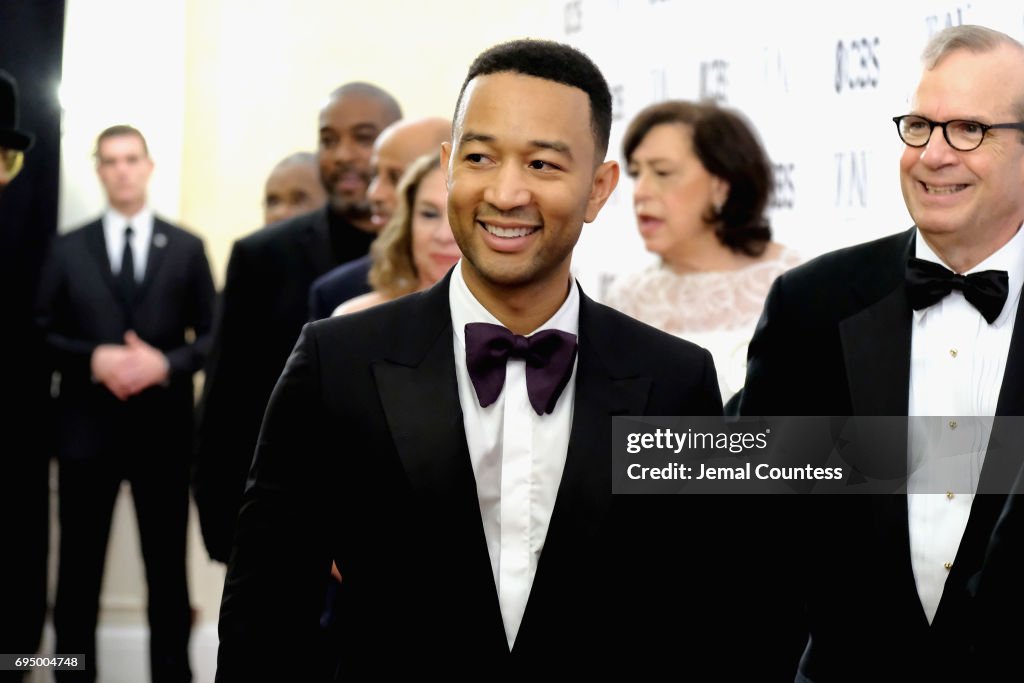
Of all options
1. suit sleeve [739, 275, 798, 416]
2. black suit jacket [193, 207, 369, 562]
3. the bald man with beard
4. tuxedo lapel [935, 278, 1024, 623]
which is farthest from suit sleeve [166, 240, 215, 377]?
tuxedo lapel [935, 278, 1024, 623]

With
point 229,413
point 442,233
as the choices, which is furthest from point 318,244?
point 442,233

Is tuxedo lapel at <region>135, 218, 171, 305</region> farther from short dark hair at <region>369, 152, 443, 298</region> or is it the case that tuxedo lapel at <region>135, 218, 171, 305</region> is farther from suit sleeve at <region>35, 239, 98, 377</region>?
short dark hair at <region>369, 152, 443, 298</region>

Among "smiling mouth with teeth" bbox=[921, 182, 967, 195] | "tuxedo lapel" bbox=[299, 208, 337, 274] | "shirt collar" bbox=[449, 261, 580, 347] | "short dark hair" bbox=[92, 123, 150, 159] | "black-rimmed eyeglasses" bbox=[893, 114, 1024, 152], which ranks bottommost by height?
"shirt collar" bbox=[449, 261, 580, 347]

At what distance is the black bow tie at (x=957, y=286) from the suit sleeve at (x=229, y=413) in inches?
76.6

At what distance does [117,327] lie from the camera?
493cm

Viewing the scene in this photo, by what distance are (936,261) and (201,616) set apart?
4.42 meters

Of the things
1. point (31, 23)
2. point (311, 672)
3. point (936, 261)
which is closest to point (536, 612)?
point (311, 672)

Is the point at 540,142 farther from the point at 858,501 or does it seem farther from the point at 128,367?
the point at 128,367

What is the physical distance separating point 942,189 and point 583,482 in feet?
2.73

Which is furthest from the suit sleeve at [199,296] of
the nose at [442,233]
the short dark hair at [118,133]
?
the nose at [442,233]

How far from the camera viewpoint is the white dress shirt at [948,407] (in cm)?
212

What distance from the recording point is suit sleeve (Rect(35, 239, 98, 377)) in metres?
4.81

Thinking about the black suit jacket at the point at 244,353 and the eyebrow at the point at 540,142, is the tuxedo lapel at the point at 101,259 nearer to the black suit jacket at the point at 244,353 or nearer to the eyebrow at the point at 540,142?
the black suit jacket at the point at 244,353

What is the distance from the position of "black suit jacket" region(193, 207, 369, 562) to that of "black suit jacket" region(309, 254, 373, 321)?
0.74 ft
